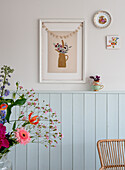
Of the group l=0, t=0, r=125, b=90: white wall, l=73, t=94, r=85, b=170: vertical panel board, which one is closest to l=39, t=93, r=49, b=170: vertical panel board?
l=0, t=0, r=125, b=90: white wall

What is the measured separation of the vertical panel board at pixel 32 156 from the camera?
2119mm

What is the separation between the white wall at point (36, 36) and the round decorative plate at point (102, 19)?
4 centimetres

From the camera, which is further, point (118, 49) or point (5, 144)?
point (118, 49)

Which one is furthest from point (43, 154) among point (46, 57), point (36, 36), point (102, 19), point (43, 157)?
point (102, 19)

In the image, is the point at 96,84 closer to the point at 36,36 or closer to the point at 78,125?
the point at 78,125

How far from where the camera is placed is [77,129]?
6.94 feet

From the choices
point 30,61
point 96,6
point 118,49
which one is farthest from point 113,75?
point 30,61

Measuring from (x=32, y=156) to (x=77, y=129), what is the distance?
0.52 meters

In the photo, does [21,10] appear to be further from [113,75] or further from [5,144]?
[5,144]

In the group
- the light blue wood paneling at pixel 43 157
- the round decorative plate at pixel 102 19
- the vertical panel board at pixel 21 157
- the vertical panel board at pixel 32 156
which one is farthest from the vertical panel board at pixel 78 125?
the round decorative plate at pixel 102 19

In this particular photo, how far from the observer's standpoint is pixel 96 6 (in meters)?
2.16

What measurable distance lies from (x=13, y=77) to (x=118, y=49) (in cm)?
110

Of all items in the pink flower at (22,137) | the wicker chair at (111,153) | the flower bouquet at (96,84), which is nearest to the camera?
the pink flower at (22,137)

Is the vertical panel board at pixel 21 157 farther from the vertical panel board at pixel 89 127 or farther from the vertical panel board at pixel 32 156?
the vertical panel board at pixel 89 127
